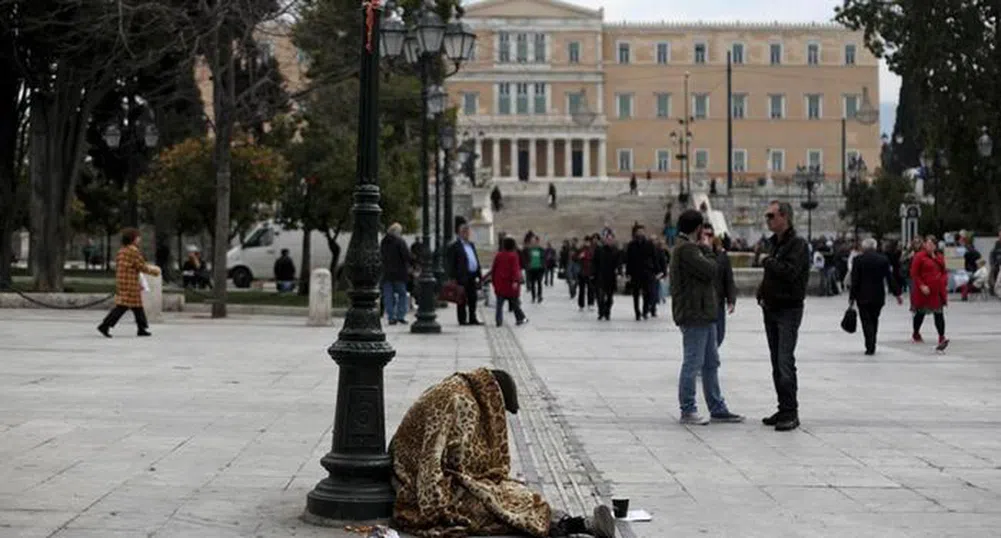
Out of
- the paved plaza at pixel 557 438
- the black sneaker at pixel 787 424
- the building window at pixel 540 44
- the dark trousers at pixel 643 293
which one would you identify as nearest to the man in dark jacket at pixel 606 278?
the dark trousers at pixel 643 293

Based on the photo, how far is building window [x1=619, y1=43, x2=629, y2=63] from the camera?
118 meters

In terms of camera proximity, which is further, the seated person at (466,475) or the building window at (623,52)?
the building window at (623,52)

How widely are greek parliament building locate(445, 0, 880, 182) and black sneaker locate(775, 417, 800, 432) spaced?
10364cm

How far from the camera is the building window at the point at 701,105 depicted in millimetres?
116750

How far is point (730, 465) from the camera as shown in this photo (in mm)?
10586

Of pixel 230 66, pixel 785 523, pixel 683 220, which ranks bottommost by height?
pixel 785 523

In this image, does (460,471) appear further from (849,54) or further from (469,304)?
(849,54)

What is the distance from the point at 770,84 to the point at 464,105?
72.1ft

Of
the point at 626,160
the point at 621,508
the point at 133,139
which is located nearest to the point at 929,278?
the point at 621,508

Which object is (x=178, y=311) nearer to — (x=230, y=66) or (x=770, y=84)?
(x=230, y=66)

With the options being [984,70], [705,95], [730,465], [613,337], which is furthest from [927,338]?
[705,95]

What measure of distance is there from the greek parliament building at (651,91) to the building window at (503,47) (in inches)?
3.8

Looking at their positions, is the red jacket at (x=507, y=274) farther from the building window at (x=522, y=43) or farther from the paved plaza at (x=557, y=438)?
the building window at (x=522, y=43)

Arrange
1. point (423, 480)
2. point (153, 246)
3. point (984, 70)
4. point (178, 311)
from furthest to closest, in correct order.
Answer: point (153, 246) → point (984, 70) → point (178, 311) → point (423, 480)
